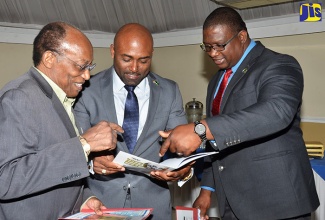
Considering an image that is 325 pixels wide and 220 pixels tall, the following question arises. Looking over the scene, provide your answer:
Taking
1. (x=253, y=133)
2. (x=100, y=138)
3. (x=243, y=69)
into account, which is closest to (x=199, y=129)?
(x=253, y=133)

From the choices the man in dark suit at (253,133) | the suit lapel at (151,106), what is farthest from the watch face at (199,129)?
the suit lapel at (151,106)

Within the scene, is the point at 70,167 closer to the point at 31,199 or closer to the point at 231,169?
the point at 31,199

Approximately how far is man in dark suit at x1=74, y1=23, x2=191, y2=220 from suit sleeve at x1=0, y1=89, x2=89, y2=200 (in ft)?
2.17

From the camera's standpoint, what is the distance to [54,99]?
66.8 inches

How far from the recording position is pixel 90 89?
7.72 ft

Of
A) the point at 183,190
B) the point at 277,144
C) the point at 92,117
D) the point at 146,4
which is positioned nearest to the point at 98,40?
the point at 146,4

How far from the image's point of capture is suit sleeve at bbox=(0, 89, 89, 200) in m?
1.47

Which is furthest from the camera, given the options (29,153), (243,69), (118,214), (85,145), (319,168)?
(319,168)

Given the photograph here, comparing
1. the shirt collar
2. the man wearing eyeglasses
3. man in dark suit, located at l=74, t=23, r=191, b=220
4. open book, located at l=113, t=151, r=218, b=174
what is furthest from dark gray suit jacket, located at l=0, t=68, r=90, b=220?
the shirt collar

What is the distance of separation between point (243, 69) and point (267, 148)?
Answer: 462 millimetres

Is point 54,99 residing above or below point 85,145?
above

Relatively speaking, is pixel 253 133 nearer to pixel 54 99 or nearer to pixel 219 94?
pixel 219 94

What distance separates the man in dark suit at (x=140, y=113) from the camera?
2293mm

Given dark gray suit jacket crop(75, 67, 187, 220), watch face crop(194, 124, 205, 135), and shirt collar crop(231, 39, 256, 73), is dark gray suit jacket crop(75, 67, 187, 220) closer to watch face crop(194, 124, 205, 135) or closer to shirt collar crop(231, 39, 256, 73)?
shirt collar crop(231, 39, 256, 73)
